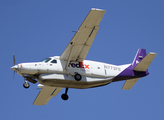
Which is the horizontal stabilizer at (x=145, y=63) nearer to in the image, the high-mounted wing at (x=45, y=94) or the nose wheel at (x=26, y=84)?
the high-mounted wing at (x=45, y=94)

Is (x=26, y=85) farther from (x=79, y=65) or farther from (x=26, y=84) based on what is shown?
(x=79, y=65)

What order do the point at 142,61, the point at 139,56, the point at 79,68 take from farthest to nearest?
the point at 139,56, the point at 142,61, the point at 79,68

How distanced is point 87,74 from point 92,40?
316 centimetres

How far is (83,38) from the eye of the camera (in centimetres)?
2722

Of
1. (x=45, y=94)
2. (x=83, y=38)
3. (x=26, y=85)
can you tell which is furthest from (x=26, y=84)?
(x=45, y=94)

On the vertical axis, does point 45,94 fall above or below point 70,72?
below

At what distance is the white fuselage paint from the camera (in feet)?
90.1

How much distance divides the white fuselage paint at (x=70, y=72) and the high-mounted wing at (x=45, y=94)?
4.93 m

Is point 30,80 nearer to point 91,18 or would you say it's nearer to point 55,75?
point 55,75

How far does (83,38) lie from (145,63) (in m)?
6.76

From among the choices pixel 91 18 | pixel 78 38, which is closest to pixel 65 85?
pixel 78 38

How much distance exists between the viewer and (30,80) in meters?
28.0

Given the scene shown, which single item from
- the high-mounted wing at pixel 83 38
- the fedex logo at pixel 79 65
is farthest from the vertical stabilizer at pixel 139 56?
the high-mounted wing at pixel 83 38

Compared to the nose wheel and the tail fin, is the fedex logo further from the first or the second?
the tail fin
